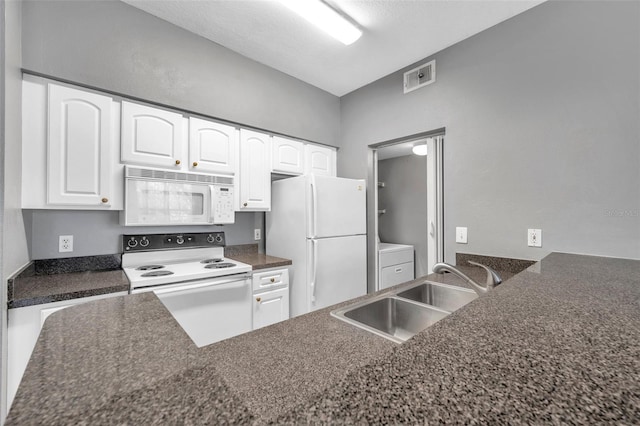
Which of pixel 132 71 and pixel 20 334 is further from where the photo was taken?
pixel 132 71

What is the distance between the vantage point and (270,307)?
229cm

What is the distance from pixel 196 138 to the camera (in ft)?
7.38

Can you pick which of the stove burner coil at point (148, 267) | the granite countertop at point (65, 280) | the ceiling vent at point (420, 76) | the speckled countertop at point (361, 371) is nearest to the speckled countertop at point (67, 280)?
the granite countertop at point (65, 280)

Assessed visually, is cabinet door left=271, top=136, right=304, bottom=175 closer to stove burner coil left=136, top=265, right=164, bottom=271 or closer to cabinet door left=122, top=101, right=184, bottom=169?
cabinet door left=122, top=101, right=184, bottom=169

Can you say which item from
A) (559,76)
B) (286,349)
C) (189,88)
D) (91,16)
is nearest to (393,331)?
(286,349)

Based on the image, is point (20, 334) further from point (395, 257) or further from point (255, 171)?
point (395, 257)

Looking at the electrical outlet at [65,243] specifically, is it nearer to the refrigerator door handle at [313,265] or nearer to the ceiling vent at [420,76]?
the refrigerator door handle at [313,265]

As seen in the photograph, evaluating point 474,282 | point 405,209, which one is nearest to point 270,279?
point 474,282

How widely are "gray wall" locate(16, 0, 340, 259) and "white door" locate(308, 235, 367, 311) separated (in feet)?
2.75

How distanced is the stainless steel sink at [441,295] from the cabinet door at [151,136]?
76.8 inches

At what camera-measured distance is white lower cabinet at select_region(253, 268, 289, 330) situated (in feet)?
7.25

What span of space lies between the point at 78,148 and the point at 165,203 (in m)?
0.61

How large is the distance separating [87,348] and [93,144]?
5.87ft

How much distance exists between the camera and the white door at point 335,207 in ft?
7.87
